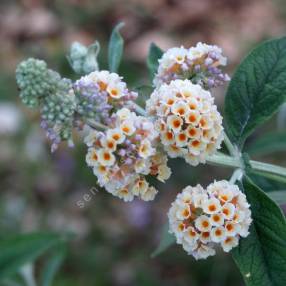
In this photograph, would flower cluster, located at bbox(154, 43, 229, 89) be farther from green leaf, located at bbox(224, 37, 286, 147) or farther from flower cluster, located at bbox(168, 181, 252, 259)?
flower cluster, located at bbox(168, 181, 252, 259)

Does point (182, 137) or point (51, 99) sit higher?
point (51, 99)

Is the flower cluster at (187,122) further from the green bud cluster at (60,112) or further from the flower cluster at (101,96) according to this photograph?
the green bud cluster at (60,112)

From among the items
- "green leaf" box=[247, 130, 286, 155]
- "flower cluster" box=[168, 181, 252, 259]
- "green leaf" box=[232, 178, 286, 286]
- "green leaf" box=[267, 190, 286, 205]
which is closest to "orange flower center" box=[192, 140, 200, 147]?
"flower cluster" box=[168, 181, 252, 259]

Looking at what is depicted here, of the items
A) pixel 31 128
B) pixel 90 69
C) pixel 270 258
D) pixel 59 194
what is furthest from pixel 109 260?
pixel 270 258

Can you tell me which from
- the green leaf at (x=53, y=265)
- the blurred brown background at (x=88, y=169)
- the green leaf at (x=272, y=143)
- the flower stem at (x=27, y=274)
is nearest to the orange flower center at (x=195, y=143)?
the green leaf at (x=272, y=143)

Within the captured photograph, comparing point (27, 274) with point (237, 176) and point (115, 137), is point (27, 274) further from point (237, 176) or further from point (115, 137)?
point (115, 137)

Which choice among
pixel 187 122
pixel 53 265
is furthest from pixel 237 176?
pixel 53 265

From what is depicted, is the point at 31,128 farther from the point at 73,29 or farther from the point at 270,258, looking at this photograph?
the point at 270,258
